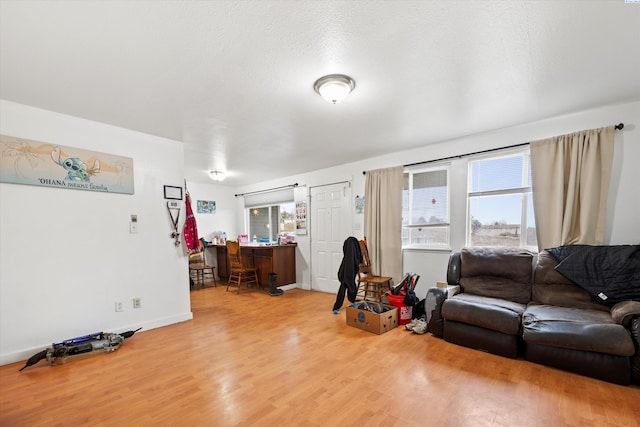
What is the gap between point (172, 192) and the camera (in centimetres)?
351

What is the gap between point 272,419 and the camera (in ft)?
5.40

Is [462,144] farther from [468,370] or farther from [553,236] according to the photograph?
[468,370]

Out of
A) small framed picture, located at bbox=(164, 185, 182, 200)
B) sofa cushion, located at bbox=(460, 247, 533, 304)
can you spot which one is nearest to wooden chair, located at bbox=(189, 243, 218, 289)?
small framed picture, located at bbox=(164, 185, 182, 200)

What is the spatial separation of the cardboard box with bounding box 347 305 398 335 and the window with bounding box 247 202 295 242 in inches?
120

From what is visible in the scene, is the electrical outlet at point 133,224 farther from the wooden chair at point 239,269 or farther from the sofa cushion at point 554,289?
the sofa cushion at point 554,289

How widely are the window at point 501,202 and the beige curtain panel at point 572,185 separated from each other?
168 millimetres

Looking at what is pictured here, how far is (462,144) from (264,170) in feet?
11.5

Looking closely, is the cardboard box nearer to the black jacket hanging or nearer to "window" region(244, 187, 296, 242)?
the black jacket hanging

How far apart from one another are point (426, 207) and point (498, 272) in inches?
51.5

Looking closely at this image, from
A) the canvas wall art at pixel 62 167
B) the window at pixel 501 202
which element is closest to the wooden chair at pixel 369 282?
the window at pixel 501 202

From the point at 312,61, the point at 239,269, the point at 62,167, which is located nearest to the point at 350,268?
the point at 239,269

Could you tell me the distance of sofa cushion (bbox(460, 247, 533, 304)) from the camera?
2807 millimetres

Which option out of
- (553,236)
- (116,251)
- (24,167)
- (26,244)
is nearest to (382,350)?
(553,236)

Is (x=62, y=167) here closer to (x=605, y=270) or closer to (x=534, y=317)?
(x=534, y=317)
